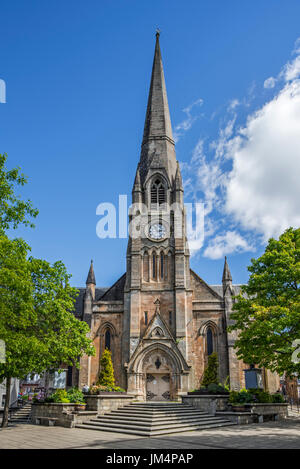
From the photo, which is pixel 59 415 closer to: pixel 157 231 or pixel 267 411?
pixel 267 411

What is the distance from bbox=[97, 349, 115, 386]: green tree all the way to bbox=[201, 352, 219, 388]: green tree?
7.80 m

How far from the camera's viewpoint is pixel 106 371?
34125 millimetres

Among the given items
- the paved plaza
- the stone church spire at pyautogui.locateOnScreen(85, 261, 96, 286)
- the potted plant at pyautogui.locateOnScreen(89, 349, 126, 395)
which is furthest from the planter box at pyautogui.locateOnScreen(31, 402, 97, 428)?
the stone church spire at pyautogui.locateOnScreen(85, 261, 96, 286)

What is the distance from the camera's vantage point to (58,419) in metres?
19.5

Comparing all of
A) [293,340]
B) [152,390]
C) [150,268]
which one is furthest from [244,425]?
[150,268]

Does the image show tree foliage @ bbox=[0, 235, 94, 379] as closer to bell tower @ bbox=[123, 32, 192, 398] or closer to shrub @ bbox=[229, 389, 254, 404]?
shrub @ bbox=[229, 389, 254, 404]

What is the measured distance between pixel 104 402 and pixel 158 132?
3169cm

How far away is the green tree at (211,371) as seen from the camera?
109ft

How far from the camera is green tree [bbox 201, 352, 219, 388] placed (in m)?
33.2

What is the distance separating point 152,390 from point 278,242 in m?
18.9

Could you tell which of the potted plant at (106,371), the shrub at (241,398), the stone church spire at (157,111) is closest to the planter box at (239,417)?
the shrub at (241,398)

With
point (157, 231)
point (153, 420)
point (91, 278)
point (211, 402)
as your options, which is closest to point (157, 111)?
point (157, 231)
